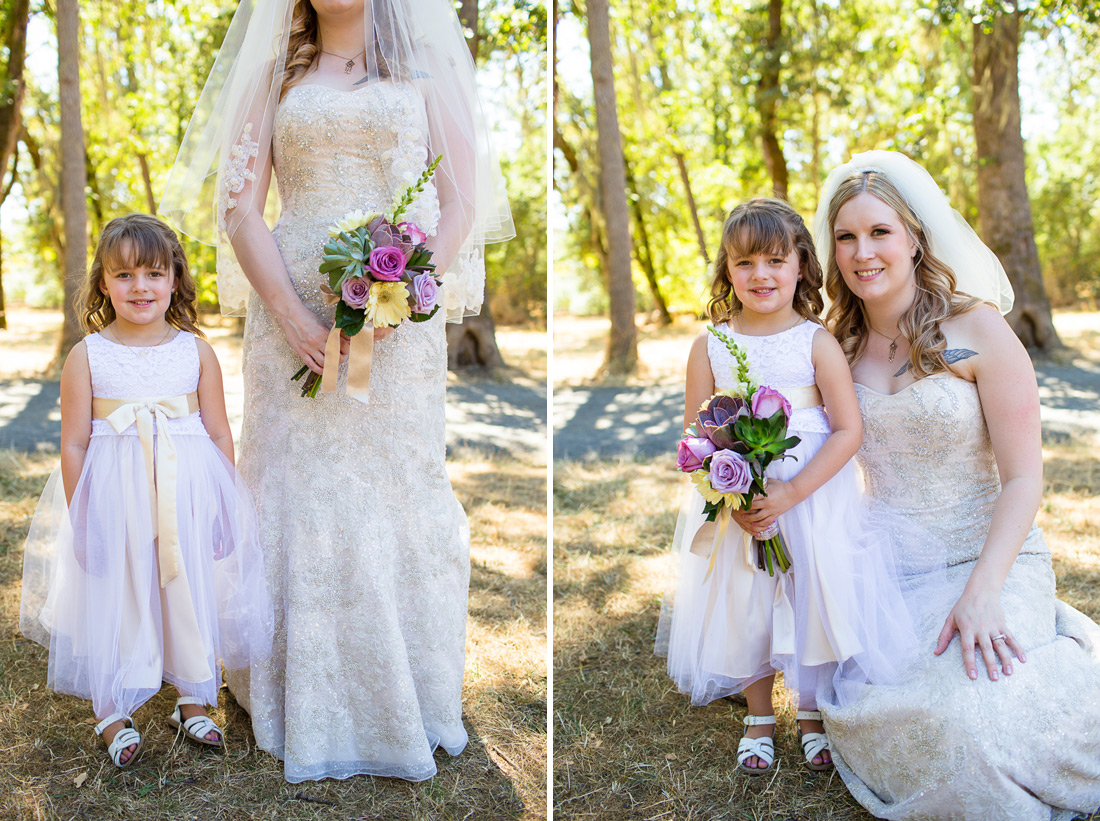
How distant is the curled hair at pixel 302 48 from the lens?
2.81m

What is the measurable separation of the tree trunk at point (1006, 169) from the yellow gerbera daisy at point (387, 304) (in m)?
10.4

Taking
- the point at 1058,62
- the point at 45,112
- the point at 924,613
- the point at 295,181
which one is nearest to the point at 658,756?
the point at 924,613

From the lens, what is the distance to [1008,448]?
2.74m

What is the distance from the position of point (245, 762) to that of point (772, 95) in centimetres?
1235

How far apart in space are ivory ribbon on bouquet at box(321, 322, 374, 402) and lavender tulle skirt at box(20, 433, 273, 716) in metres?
0.58

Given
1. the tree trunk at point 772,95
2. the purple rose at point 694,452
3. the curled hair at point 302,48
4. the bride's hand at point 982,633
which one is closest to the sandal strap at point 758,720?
the bride's hand at point 982,633

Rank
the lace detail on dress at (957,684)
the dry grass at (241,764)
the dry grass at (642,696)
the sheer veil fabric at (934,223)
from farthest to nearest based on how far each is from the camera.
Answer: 1. the sheer veil fabric at (934,223)
2. the dry grass at (642,696)
3. the dry grass at (241,764)
4. the lace detail on dress at (957,684)

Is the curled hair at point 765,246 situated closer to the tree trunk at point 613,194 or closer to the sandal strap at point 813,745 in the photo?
the sandal strap at point 813,745

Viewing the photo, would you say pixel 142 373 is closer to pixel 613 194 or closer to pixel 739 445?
pixel 739 445

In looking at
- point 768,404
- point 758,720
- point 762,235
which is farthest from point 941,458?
point 758,720

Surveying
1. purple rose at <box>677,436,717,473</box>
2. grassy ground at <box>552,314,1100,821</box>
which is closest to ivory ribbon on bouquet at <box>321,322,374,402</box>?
purple rose at <box>677,436,717,473</box>

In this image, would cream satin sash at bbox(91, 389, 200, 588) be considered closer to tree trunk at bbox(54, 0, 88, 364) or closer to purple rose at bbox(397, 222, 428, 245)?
purple rose at bbox(397, 222, 428, 245)

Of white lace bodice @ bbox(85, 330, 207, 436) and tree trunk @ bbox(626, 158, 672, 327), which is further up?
tree trunk @ bbox(626, 158, 672, 327)

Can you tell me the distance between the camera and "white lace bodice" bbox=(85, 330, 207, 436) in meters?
2.85
